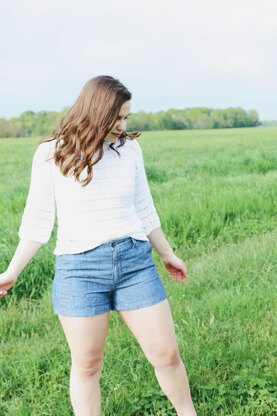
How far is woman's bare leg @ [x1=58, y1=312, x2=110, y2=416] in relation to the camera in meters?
2.77

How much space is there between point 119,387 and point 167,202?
4.14 meters

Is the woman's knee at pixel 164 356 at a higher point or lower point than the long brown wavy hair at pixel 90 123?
lower

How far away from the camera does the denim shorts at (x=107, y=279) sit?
2.70 metres

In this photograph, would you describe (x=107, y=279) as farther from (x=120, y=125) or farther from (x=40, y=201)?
(x=120, y=125)

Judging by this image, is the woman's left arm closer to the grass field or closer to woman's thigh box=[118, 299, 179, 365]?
woman's thigh box=[118, 299, 179, 365]

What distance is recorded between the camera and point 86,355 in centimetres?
283

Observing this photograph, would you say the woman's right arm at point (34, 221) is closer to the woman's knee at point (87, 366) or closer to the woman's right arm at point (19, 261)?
the woman's right arm at point (19, 261)

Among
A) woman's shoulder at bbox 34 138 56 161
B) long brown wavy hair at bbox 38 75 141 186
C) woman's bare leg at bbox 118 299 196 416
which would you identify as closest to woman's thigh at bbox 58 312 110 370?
woman's bare leg at bbox 118 299 196 416

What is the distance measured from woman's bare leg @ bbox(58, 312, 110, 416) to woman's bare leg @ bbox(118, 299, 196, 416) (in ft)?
0.45

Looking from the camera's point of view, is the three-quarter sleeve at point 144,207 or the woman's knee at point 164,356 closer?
the woman's knee at point 164,356

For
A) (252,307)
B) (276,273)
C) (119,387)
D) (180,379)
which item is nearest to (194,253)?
(276,273)

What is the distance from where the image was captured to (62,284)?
2770 mm

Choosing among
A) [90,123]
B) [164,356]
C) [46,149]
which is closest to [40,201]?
[46,149]

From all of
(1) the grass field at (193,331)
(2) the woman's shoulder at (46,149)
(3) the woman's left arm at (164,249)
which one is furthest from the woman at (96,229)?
(1) the grass field at (193,331)
